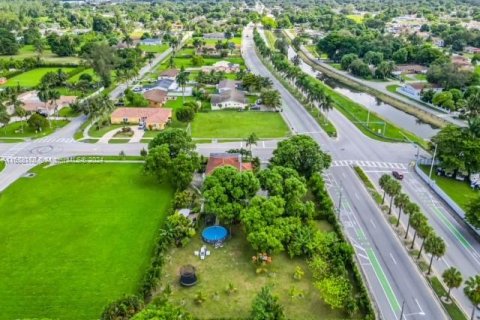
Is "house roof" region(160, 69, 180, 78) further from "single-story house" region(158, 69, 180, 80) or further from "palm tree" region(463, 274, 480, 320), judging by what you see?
"palm tree" region(463, 274, 480, 320)

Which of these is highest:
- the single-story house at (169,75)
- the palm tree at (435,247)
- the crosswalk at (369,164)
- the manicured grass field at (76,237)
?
the single-story house at (169,75)

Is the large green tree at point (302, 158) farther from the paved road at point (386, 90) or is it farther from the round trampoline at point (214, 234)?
the paved road at point (386, 90)

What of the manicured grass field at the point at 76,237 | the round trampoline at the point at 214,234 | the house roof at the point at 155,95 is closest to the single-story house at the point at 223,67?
the house roof at the point at 155,95

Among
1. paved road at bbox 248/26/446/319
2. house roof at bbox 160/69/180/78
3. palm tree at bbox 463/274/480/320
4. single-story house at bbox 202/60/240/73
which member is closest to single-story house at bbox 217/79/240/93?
house roof at bbox 160/69/180/78

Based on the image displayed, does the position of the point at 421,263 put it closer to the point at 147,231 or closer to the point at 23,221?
the point at 147,231

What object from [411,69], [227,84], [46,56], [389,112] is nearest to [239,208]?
[389,112]
